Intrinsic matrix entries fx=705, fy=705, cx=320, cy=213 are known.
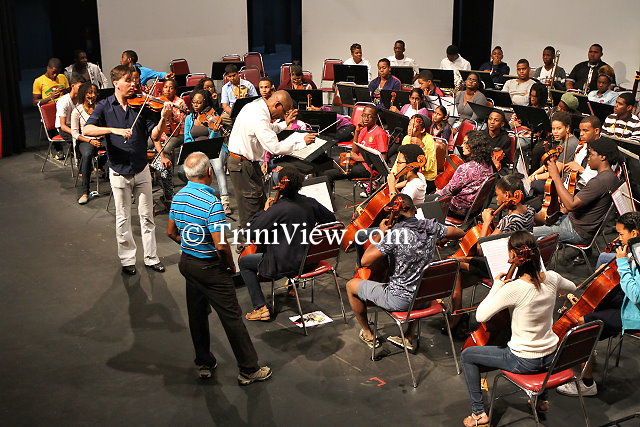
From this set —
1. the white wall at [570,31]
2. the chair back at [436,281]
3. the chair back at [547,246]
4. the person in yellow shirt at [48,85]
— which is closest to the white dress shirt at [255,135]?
the chair back at [436,281]

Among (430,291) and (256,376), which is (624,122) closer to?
(430,291)

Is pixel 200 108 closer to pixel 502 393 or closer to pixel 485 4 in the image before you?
pixel 502 393

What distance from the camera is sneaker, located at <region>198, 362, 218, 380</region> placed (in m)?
4.94

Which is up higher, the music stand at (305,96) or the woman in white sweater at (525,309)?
the music stand at (305,96)

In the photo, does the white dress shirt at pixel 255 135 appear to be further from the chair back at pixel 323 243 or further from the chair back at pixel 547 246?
the chair back at pixel 547 246

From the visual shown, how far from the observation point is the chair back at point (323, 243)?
5.41 m

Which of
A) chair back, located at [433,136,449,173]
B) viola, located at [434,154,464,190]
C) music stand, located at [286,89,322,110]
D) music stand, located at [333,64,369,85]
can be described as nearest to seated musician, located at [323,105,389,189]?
chair back, located at [433,136,449,173]

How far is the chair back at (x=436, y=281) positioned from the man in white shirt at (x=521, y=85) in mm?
6433

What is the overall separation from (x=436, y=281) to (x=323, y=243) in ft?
3.44

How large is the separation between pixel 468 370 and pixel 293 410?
116 centimetres

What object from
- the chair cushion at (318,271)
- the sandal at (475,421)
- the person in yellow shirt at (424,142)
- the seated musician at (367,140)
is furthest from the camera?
the seated musician at (367,140)

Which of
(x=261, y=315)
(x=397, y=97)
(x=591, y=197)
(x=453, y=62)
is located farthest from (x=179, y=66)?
(x=591, y=197)

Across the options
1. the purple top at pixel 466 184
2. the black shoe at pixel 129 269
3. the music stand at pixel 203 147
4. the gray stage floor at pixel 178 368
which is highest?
the music stand at pixel 203 147

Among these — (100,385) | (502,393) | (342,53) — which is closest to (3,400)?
(100,385)
